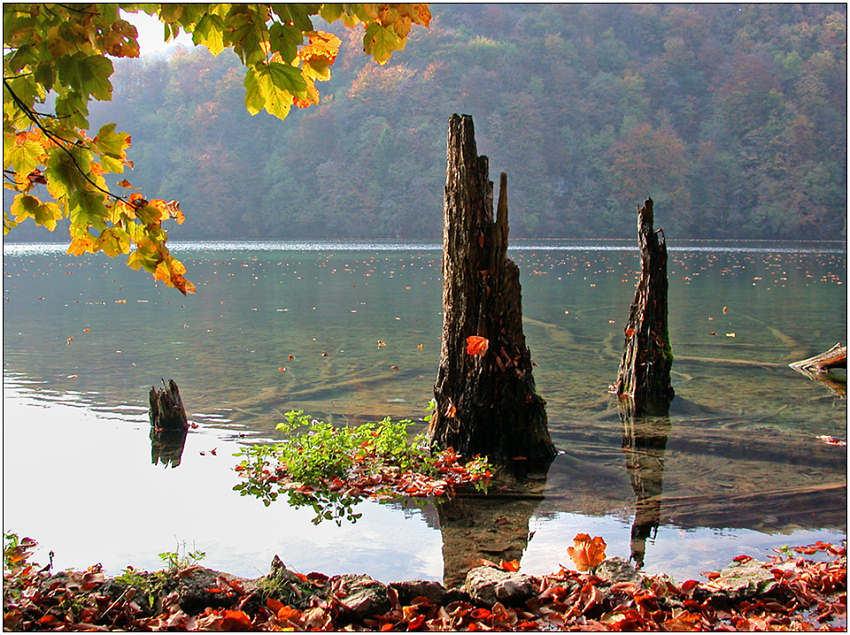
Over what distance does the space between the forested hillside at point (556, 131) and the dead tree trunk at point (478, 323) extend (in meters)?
67.6

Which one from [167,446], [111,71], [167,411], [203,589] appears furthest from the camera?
[167,411]

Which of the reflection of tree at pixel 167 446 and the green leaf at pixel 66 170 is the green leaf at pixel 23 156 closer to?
the green leaf at pixel 66 170

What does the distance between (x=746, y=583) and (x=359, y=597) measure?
2000 mm

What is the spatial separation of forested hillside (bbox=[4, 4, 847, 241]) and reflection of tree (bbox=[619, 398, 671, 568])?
215 feet

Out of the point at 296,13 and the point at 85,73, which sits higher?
the point at 296,13

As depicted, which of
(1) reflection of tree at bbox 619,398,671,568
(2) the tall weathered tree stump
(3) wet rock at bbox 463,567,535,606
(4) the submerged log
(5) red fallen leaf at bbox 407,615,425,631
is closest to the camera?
(5) red fallen leaf at bbox 407,615,425,631

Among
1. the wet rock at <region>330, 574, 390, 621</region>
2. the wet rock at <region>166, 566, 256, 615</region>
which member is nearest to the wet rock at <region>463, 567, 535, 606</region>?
the wet rock at <region>330, 574, 390, 621</region>

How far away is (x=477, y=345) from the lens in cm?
700

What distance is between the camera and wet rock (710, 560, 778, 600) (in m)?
4.17

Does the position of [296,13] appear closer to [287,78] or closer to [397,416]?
[287,78]

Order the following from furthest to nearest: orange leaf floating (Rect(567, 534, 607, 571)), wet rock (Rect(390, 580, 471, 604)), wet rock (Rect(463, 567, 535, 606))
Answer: orange leaf floating (Rect(567, 534, 607, 571)) < wet rock (Rect(390, 580, 471, 604)) < wet rock (Rect(463, 567, 535, 606))

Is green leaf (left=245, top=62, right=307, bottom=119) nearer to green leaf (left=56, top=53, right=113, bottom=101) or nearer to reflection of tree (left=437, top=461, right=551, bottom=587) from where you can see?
green leaf (left=56, top=53, right=113, bottom=101)

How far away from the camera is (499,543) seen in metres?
5.64

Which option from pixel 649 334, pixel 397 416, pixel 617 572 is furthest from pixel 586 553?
pixel 649 334
